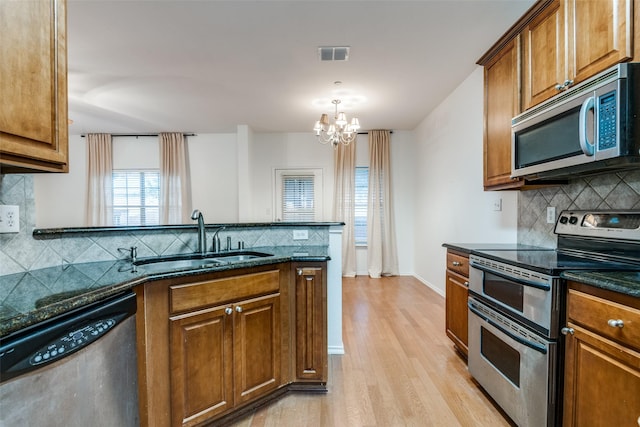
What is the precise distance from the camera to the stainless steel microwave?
1.33m

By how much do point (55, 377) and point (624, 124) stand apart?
2381 millimetres

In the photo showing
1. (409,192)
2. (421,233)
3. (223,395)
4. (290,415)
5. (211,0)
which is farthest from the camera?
(409,192)

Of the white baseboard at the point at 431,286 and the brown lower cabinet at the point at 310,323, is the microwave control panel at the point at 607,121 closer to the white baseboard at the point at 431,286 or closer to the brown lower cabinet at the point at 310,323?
the brown lower cabinet at the point at 310,323

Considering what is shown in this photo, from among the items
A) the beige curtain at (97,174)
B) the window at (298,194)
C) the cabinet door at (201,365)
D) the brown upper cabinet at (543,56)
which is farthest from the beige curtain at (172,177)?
the brown upper cabinet at (543,56)

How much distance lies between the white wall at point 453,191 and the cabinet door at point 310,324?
1810mm

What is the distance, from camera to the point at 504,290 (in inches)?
68.7

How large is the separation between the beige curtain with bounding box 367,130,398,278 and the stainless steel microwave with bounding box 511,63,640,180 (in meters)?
3.54

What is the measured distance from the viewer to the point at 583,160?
60.0 inches

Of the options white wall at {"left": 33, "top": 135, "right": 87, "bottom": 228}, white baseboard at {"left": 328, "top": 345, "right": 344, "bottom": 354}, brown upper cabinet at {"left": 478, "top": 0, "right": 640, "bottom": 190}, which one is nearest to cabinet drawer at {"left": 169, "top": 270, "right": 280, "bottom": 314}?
white baseboard at {"left": 328, "top": 345, "right": 344, "bottom": 354}

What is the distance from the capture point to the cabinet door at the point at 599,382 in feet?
3.58

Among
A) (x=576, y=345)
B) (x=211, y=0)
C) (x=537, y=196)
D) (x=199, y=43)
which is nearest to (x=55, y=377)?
(x=576, y=345)

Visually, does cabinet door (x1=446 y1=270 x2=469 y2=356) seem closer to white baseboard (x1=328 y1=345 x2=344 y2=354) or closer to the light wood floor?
the light wood floor

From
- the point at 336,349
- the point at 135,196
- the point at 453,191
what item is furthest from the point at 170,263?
the point at 135,196

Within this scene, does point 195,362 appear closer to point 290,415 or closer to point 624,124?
point 290,415
